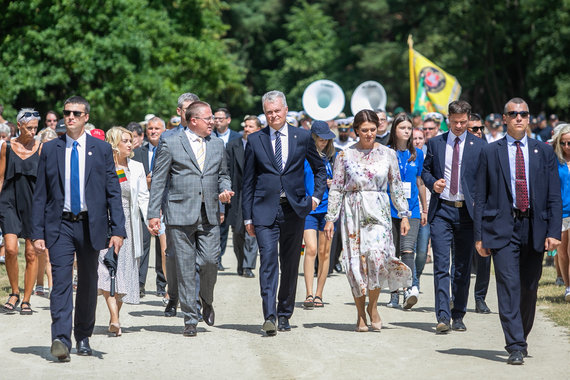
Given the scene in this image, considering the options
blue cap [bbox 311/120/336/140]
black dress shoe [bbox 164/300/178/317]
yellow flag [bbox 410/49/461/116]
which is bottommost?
black dress shoe [bbox 164/300/178/317]

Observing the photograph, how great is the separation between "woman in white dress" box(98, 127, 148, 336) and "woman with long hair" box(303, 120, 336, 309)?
200cm

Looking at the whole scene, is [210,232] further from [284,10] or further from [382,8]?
[284,10]

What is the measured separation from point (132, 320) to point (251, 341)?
1.97 metres

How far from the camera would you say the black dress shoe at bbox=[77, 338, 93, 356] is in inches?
357

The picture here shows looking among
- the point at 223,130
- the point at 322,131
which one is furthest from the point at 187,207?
the point at 223,130

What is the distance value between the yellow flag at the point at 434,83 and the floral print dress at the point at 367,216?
53.7 feet

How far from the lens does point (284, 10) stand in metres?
62.3

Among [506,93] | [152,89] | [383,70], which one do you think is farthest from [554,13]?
[152,89]

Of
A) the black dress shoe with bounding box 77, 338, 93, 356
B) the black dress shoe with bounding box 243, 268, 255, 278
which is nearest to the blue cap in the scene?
the black dress shoe with bounding box 243, 268, 255, 278

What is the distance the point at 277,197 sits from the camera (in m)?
10.3

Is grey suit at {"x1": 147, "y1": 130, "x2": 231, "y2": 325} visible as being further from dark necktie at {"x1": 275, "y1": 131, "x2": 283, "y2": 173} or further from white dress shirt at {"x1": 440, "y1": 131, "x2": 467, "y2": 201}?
white dress shirt at {"x1": 440, "y1": 131, "x2": 467, "y2": 201}

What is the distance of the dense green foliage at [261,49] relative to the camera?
2934cm

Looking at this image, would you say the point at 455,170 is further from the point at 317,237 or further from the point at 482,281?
the point at 317,237

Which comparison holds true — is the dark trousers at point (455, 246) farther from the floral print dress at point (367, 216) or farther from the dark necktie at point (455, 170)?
the floral print dress at point (367, 216)
